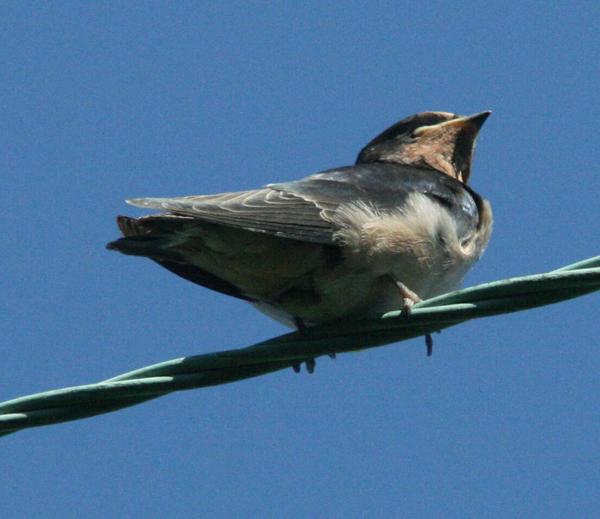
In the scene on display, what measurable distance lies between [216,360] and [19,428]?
713 millimetres

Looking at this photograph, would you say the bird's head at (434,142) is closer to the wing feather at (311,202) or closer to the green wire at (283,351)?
the wing feather at (311,202)

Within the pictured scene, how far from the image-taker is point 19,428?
3.91 m

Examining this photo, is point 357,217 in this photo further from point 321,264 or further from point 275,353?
point 275,353

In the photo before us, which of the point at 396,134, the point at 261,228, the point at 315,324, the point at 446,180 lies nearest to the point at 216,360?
the point at 261,228

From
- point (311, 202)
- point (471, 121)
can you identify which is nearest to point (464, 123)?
point (471, 121)

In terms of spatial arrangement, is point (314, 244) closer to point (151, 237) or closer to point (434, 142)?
point (151, 237)

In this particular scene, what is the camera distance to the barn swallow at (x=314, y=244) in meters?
5.25

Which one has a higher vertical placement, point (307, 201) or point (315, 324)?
point (307, 201)

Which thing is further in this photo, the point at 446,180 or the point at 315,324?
the point at 446,180

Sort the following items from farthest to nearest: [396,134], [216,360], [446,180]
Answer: [396,134] < [446,180] < [216,360]

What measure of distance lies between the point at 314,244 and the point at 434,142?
245 cm

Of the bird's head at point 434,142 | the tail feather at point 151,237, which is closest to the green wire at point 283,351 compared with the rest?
the tail feather at point 151,237

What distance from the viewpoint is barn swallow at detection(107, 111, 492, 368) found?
17.2 ft

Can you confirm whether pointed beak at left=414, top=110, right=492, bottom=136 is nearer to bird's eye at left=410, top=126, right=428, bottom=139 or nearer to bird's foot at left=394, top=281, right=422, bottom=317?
bird's eye at left=410, top=126, right=428, bottom=139
